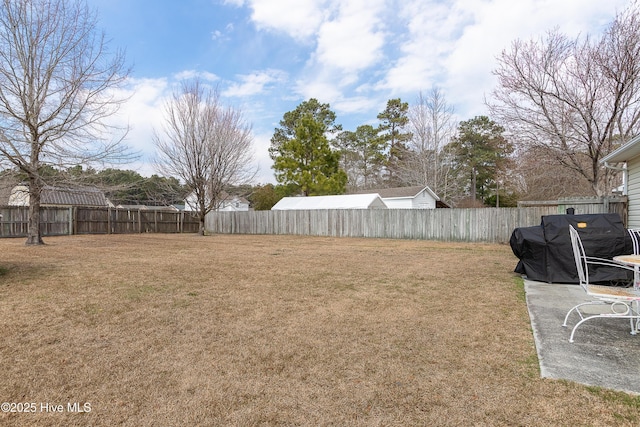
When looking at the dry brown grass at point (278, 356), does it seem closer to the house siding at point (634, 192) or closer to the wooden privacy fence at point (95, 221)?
the house siding at point (634, 192)

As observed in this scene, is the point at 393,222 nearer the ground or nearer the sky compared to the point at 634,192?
nearer the ground

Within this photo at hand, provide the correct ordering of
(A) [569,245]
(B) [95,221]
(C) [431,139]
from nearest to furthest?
Answer: 1. (A) [569,245]
2. (B) [95,221]
3. (C) [431,139]

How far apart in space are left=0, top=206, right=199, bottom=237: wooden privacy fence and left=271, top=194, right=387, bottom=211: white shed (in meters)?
6.70

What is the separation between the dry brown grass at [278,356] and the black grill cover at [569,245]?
740 millimetres

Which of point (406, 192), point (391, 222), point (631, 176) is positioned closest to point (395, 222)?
point (391, 222)

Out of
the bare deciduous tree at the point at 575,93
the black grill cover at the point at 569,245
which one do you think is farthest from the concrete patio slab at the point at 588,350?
the bare deciduous tree at the point at 575,93

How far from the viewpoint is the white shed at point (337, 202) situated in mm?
21188

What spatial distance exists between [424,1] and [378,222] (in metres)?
9.72

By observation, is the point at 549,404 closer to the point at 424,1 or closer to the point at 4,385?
the point at 4,385

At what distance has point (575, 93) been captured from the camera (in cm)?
1145

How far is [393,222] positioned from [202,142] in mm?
10307

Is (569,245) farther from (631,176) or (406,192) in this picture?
(406,192)

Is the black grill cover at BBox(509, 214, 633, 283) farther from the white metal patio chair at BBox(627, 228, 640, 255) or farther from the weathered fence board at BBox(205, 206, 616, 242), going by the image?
the weathered fence board at BBox(205, 206, 616, 242)

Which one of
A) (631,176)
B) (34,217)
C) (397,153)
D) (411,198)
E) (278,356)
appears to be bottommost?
(278,356)
